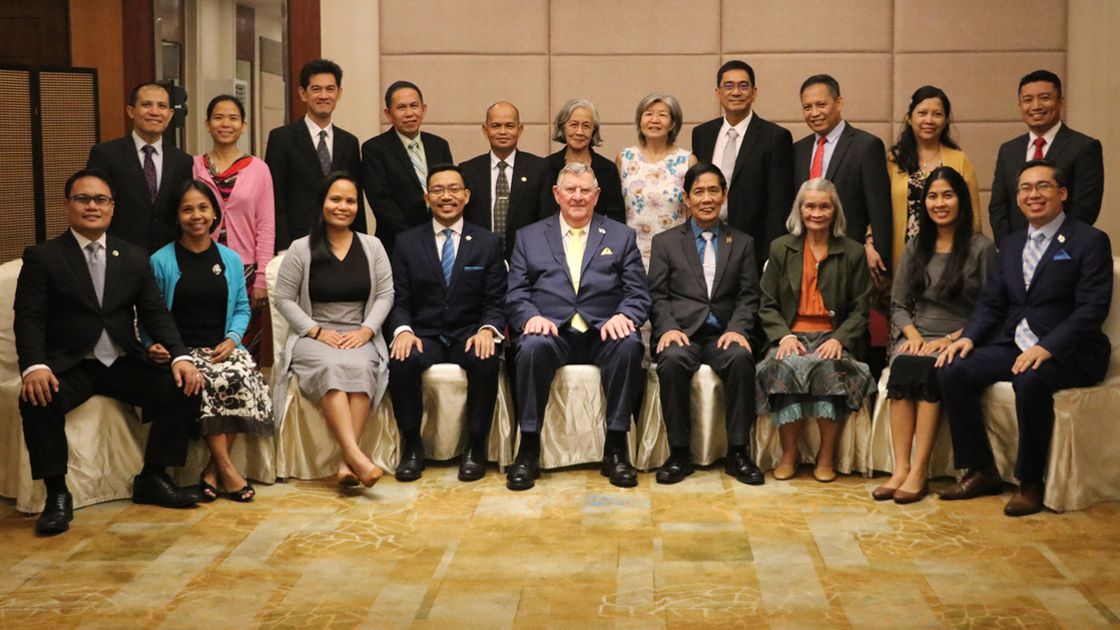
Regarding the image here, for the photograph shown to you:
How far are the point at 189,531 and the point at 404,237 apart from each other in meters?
1.47

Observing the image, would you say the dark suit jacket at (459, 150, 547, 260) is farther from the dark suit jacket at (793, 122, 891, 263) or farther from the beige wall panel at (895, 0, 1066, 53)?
the beige wall panel at (895, 0, 1066, 53)

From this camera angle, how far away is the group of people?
3729 millimetres

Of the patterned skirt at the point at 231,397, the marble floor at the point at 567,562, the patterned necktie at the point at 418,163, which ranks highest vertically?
the patterned necktie at the point at 418,163

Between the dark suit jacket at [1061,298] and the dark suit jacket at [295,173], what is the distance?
2538 millimetres

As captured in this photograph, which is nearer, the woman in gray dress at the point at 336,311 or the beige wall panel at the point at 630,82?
the woman in gray dress at the point at 336,311

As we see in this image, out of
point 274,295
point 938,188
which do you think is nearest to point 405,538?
point 274,295

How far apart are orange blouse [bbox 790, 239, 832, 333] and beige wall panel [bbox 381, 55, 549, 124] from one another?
2.02m

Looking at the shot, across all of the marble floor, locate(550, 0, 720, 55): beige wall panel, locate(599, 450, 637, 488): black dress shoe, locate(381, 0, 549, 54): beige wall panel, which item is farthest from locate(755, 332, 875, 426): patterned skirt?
locate(381, 0, 549, 54): beige wall panel

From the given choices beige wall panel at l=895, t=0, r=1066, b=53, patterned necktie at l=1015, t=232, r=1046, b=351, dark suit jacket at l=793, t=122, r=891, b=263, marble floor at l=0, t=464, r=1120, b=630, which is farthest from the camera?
beige wall panel at l=895, t=0, r=1066, b=53

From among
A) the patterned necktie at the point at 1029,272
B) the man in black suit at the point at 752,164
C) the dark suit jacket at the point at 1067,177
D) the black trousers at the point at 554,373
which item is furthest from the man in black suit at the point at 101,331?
the dark suit jacket at the point at 1067,177

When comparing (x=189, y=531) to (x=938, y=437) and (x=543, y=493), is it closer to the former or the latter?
(x=543, y=493)

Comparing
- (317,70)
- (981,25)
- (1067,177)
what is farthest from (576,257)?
(981,25)

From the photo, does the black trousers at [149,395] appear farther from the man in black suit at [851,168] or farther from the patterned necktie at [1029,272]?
the patterned necktie at [1029,272]

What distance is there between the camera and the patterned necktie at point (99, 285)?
3.70 meters
